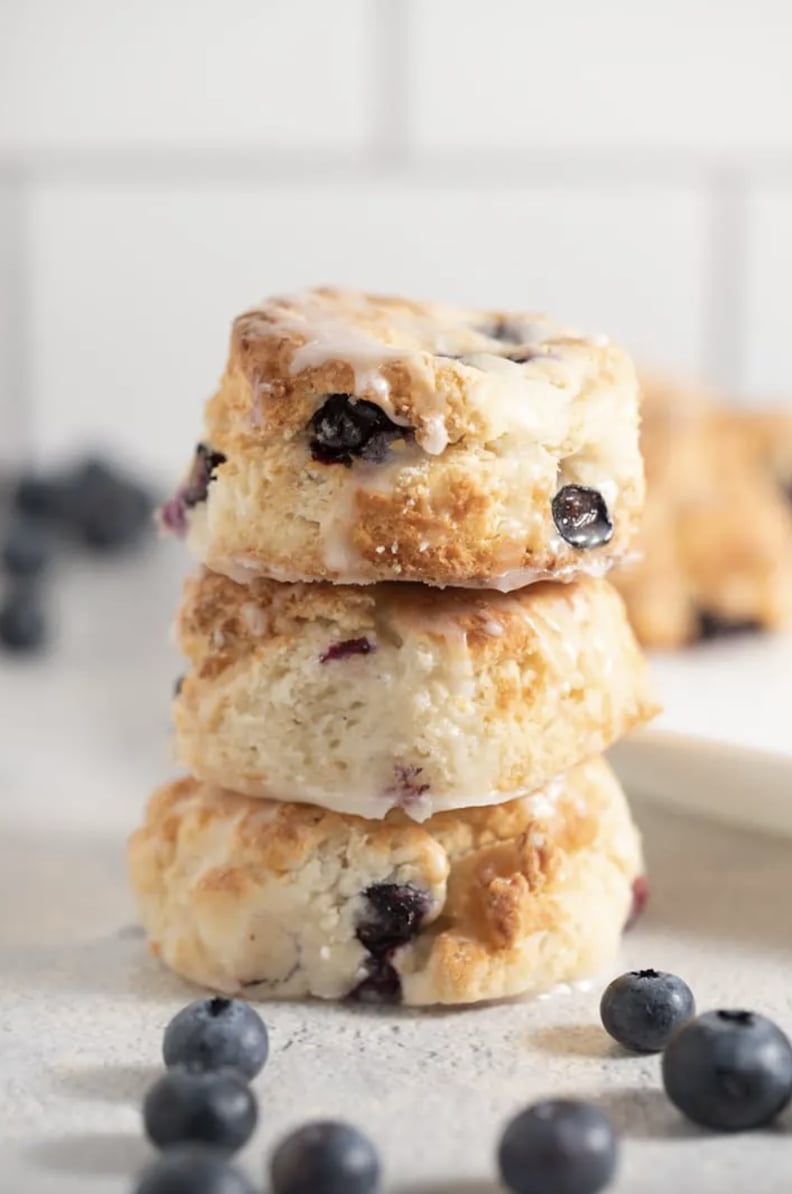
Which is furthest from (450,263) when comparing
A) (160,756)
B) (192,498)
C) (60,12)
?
(192,498)

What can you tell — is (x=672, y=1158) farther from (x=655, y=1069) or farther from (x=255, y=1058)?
(x=255, y=1058)

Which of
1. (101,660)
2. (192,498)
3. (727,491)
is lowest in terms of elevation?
(101,660)

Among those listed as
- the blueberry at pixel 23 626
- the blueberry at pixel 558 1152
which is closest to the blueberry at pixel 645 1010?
the blueberry at pixel 558 1152

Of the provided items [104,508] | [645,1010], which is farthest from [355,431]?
[104,508]

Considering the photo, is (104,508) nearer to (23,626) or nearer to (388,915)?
(23,626)

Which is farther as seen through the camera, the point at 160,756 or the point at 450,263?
the point at 450,263

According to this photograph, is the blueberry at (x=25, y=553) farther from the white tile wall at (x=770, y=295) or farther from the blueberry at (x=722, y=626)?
the white tile wall at (x=770, y=295)

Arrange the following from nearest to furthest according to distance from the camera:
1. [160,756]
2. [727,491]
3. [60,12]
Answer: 1. [160,756]
2. [727,491]
3. [60,12]
